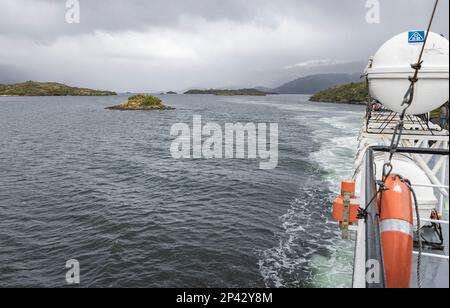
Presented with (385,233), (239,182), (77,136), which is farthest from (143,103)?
(385,233)

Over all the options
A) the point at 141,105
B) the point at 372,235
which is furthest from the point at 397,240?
the point at 141,105

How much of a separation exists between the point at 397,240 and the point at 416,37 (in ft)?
27.0

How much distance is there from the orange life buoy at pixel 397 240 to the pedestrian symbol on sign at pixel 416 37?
7.28 metres

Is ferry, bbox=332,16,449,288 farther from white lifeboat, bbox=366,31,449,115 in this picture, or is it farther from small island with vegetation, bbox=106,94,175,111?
small island with vegetation, bbox=106,94,175,111

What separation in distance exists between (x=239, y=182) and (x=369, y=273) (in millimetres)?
25662

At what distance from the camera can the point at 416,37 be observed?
11.5m

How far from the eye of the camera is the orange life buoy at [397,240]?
6.21 metres

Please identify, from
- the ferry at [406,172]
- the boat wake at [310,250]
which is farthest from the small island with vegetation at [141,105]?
the ferry at [406,172]

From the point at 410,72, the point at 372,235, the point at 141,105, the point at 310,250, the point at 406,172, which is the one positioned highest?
the point at 141,105

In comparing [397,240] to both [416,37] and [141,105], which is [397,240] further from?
[141,105]

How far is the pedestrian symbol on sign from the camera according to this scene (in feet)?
37.5

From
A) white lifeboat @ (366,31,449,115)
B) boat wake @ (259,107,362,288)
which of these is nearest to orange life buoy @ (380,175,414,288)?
white lifeboat @ (366,31,449,115)

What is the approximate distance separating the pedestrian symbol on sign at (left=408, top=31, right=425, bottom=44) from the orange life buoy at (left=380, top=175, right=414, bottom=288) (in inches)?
286
